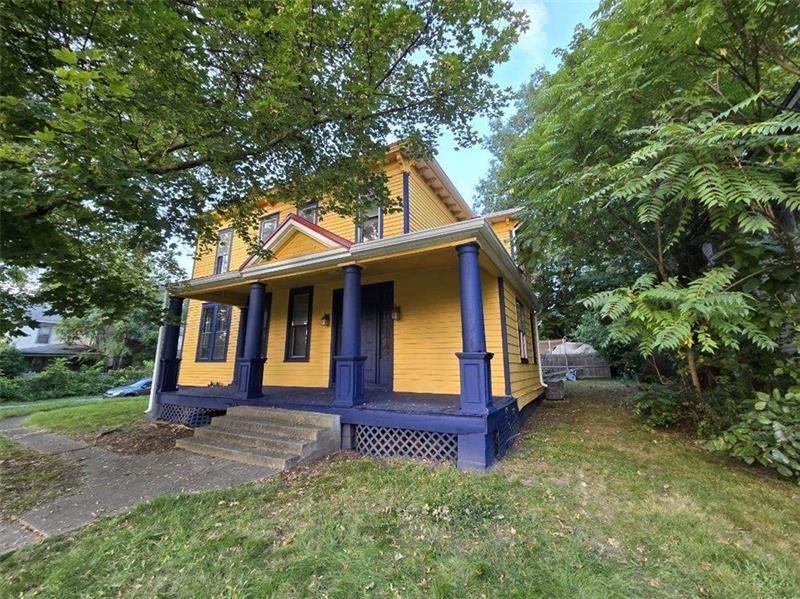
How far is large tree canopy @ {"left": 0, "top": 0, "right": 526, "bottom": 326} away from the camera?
9.70ft

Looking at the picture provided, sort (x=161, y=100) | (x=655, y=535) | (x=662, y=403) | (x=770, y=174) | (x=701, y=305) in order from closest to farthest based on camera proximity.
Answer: (x=655, y=535) < (x=701, y=305) < (x=770, y=174) < (x=161, y=100) < (x=662, y=403)

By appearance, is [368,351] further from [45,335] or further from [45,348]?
[45,335]

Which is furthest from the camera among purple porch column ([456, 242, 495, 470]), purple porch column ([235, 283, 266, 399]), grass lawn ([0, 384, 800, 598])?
purple porch column ([235, 283, 266, 399])

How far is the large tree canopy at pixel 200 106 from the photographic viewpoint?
9.70 ft

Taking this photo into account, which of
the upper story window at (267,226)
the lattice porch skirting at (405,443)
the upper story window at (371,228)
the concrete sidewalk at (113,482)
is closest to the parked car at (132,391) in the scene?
the upper story window at (267,226)

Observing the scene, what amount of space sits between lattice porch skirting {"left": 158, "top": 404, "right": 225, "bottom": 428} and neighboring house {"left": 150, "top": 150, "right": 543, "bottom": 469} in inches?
1.3

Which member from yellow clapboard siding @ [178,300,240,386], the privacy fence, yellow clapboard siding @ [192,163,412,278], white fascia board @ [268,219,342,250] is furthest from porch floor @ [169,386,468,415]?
the privacy fence

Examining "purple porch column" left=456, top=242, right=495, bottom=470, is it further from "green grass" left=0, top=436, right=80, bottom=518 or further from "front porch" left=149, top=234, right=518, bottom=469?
"green grass" left=0, top=436, right=80, bottom=518

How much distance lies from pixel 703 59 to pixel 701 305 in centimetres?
341

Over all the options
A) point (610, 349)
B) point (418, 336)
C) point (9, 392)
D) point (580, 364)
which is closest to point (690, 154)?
point (418, 336)

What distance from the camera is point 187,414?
7637 millimetres

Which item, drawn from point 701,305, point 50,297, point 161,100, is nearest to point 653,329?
point 701,305

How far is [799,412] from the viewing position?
11.5 ft

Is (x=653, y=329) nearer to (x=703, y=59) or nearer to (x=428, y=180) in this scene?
(x=703, y=59)
